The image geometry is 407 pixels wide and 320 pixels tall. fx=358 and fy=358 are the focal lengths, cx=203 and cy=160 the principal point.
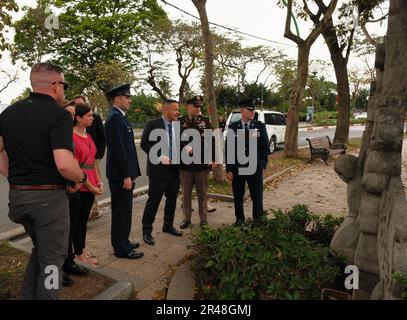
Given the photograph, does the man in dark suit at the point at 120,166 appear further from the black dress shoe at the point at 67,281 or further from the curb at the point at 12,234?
the curb at the point at 12,234

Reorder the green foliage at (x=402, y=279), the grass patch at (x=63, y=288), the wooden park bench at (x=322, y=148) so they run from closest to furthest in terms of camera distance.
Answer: the green foliage at (x=402, y=279), the grass patch at (x=63, y=288), the wooden park bench at (x=322, y=148)

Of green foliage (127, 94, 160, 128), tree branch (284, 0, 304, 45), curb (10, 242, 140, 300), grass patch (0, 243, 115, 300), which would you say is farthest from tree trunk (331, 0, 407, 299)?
green foliage (127, 94, 160, 128)

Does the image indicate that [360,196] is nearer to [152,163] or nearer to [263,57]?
[152,163]

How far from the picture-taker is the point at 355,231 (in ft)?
11.3

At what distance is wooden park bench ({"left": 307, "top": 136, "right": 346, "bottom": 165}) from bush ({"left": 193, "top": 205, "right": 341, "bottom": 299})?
8.96 meters

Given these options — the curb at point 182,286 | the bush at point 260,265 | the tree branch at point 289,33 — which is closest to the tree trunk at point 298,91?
the tree branch at point 289,33

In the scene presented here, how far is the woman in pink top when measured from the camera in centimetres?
369

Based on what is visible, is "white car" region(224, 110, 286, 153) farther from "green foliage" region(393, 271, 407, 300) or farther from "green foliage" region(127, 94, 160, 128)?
"green foliage" region(127, 94, 160, 128)

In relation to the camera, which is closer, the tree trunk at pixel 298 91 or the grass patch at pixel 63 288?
the grass patch at pixel 63 288

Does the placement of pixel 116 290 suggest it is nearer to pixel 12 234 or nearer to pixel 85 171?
pixel 85 171

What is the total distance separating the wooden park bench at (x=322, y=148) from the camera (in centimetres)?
1210

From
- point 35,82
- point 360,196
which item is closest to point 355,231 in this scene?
point 360,196

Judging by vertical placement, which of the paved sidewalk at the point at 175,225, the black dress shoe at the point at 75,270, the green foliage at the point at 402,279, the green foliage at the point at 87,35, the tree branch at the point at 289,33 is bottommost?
the paved sidewalk at the point at 175,225
